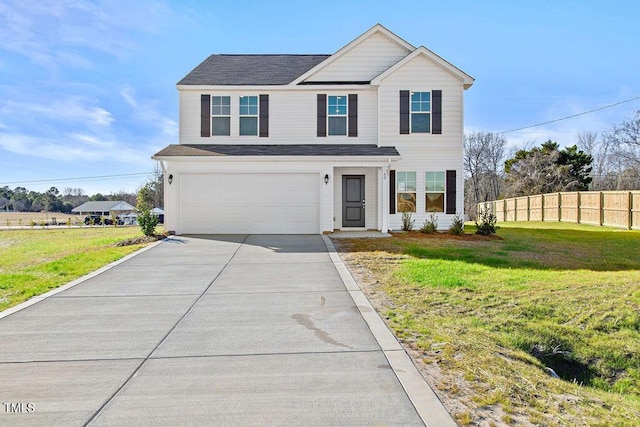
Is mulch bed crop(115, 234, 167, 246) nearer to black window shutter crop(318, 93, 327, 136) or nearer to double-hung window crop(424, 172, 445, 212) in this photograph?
black window shutter crop(318, 93, 327, 136)

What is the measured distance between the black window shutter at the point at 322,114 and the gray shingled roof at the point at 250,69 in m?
1.54

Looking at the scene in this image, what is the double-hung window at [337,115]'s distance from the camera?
1644 cm

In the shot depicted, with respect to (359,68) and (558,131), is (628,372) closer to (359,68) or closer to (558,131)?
(359,68)

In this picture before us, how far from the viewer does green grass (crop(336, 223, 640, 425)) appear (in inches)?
143

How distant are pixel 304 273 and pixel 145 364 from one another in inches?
183

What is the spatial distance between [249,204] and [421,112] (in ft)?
24.8

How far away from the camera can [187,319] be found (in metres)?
5.72

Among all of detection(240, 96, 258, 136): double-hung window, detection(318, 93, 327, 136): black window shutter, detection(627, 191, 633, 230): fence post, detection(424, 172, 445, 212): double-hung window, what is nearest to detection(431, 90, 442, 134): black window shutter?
detection(424, 172, 445, 212): double-hung window

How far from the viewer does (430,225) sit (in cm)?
1538

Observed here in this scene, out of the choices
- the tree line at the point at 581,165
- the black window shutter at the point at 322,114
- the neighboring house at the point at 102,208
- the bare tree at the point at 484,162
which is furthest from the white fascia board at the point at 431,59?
the neighboring house at the point at 102,208

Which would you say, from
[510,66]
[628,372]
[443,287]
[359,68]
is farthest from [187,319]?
[510,66]

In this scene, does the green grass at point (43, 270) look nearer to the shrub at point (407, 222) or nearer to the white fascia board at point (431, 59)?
the shrub at point (407, 222)

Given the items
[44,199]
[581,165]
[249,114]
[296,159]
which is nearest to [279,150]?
[296,159]

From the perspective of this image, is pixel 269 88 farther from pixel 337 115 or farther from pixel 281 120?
pixel 337 115
